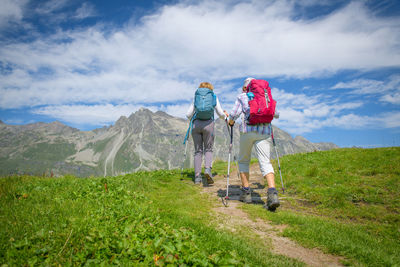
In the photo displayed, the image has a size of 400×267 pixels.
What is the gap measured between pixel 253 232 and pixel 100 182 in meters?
5.77

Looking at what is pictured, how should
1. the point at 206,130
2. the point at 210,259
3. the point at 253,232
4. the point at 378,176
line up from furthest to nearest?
1. the point at 206,130
2. the point at 378,176
3. the point at 253,232
4. the point at 210,259

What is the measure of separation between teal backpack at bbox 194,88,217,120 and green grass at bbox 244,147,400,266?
16.0 feet

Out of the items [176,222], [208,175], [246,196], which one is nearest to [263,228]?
[176,222]

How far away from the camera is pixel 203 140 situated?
39.8 feet

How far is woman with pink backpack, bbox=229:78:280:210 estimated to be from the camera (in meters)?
8.24

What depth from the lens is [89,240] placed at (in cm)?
411

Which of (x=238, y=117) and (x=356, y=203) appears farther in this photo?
(x=238, y=117)

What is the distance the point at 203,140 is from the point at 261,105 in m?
4.54

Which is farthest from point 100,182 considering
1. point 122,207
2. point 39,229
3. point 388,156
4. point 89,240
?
point 388,156

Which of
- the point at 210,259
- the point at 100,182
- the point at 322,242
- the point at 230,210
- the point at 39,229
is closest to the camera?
the point at 210,259

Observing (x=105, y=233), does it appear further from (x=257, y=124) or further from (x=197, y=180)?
(x=197, y=180)

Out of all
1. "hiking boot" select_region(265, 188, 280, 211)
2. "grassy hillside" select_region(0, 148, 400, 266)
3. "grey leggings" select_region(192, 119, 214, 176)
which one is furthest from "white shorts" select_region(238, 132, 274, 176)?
"grey leggings" select_region(192, 119, 214, 176)

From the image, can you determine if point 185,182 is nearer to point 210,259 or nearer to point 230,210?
point 230,210

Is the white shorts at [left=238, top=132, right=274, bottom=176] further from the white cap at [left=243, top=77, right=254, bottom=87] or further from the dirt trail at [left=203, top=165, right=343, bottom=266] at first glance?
the white cap at [left=243, top=77, right=254, bottom=87]
